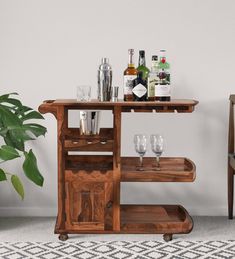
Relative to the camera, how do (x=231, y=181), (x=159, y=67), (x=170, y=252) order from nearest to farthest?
(x=170, y=252) < (x=159, y=67) < (x=231, y=181)

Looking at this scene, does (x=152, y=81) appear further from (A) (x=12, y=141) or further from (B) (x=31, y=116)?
(A) (x=12, y=141)

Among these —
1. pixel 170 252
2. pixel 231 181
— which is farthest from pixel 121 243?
pixel 231 181

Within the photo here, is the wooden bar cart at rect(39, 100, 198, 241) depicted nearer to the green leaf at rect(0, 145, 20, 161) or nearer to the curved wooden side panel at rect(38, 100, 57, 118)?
the curved wooden side panel at rect(38, 100, 57, 118)

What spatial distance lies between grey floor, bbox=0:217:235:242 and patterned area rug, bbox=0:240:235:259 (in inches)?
3.4

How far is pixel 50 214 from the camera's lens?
13.2ft

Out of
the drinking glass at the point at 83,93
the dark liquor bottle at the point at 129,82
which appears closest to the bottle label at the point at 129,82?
the dark liquor bottle at the point at 129,82

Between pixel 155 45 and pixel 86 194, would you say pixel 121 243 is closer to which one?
pixel 86 194

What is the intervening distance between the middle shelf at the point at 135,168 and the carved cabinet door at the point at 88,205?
83mm

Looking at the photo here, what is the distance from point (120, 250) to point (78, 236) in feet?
1.20

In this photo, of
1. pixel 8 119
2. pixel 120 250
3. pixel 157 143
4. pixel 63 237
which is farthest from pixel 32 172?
pixel 157 143

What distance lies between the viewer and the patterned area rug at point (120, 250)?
10.3 feet

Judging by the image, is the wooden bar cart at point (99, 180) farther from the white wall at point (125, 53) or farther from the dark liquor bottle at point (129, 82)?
the white wall at point (125, 53)

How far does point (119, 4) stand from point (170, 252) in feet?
5.48

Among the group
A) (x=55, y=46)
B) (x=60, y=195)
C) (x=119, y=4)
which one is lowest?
(x=60, y=195)
